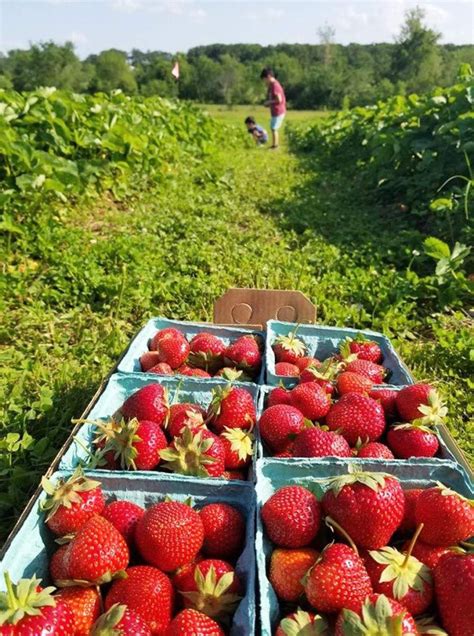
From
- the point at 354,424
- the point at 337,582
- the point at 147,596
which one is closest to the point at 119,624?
the point at 147,596

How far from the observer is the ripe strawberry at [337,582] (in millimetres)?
1321

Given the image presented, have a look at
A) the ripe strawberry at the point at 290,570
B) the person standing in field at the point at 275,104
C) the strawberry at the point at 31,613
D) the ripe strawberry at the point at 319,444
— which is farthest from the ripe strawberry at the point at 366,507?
the person standing in field at the point at 275,104

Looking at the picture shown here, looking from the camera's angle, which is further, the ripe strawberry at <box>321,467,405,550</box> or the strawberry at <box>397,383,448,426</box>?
the strawberry at <box>397,383,448,426</box>

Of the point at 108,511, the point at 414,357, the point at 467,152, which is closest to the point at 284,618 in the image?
the point at 108,511

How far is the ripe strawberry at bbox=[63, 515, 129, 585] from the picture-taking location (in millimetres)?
1420

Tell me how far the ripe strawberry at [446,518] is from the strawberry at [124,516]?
80 centimetres

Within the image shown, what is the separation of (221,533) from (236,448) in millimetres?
356

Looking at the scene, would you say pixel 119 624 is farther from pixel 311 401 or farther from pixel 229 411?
pixel 311 401

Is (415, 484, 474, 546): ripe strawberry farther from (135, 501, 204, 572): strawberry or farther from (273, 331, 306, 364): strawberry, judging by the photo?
(273, 331, 306, 364): strawberry

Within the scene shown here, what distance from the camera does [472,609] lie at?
1288 mm

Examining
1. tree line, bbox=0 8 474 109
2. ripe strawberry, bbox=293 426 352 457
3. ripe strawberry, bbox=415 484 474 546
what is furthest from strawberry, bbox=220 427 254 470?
tree line, bbox=0 8 474 109

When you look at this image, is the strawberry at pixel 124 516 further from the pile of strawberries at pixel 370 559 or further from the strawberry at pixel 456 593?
the strawberry at pixel 456 593

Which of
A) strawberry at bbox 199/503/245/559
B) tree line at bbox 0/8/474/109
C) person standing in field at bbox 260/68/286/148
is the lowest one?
strawberry at bbox 199/503/245/559

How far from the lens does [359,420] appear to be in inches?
80.0
